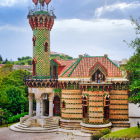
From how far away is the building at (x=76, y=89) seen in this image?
25.0 meters

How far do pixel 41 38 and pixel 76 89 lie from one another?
24.8 feet

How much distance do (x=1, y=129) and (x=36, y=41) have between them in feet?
37.3

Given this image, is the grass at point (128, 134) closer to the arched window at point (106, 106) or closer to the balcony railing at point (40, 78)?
the arched window at point (106, 106)

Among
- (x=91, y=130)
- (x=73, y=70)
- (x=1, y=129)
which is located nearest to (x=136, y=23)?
(x=73, y=70)

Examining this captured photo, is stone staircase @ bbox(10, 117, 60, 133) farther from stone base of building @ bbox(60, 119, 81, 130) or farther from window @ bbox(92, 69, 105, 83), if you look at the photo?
window @ bbox(92, 69, 105, 83)

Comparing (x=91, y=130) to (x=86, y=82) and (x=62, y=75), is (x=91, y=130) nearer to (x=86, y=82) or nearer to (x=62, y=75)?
(x=86, y=82)

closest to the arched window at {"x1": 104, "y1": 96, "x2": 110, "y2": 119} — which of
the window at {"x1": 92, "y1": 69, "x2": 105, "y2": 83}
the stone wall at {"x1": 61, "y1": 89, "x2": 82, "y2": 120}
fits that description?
the window at {"x1": 92, "y1": 69, "x2": 105, "y2": 83}

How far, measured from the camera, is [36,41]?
2838cm

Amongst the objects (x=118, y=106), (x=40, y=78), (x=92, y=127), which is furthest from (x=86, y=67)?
(x=92, y=127)

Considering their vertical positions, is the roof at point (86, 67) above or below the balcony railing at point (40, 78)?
above

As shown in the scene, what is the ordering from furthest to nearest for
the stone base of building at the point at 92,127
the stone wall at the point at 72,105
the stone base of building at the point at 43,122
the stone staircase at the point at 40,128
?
1. the stone wall at the point at 72,105
2. the stone base of building at the point at 43,122
3. the stone staircase at the point at 40,128
4. the stone base of building at the point at 92,127

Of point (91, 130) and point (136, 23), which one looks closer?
point (136, 23)

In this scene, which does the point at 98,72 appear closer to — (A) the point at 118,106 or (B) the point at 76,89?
(B) the point at 76,89

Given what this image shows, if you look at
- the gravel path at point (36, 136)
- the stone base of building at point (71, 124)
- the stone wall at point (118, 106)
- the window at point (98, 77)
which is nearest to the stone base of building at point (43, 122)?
the stone base of building at point (71, 124)
